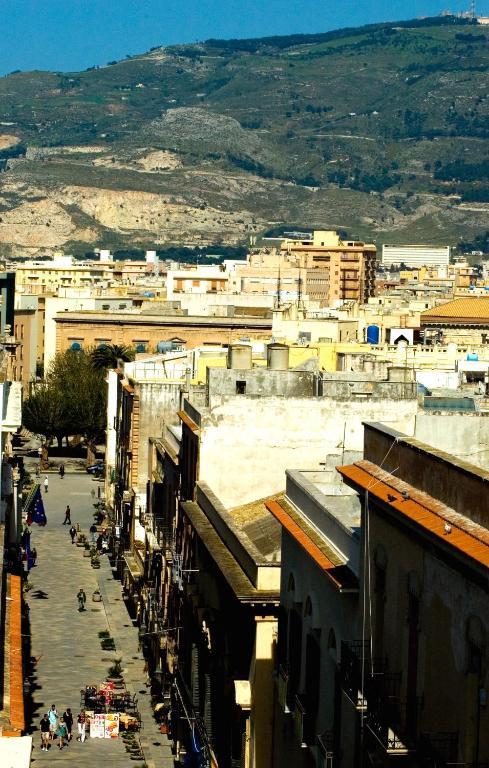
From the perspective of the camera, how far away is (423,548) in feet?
57.7

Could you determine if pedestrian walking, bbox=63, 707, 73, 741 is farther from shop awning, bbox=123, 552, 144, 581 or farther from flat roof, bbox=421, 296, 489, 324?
flat roof, bbox=421, 296, 489, 324

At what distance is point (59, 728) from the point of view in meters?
43.4

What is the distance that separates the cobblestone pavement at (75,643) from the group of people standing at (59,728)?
0.62 ft

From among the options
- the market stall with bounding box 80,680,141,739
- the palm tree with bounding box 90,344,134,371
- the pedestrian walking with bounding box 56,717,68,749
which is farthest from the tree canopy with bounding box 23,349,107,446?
the pedestrian walking with bounding box 56,717,68,749

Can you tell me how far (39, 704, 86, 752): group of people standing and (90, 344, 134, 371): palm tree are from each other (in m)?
66.4

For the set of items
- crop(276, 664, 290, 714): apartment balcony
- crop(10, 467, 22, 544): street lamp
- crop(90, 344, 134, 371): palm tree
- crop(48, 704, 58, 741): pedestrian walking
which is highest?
crop(276, 664, 290, 714): apartment balcony

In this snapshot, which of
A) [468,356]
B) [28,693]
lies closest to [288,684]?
[28,693]

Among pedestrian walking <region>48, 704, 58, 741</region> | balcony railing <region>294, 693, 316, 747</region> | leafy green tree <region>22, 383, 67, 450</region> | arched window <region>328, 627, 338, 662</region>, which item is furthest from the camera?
leafy green tree <region>22, 383, 67, 450</region>

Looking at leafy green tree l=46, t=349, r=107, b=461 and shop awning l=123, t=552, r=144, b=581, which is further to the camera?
leafy green tree l=46, t=349, r=107, b=461

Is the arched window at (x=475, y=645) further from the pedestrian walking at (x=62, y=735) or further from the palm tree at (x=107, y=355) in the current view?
the palm tree at (x=107, y=355)

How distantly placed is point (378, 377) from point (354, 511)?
16412 mm

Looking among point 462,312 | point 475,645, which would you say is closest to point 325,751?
point 475,645

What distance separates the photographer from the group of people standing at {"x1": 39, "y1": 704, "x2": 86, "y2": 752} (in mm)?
42787

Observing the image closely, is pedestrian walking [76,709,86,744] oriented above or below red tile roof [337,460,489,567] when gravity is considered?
below
